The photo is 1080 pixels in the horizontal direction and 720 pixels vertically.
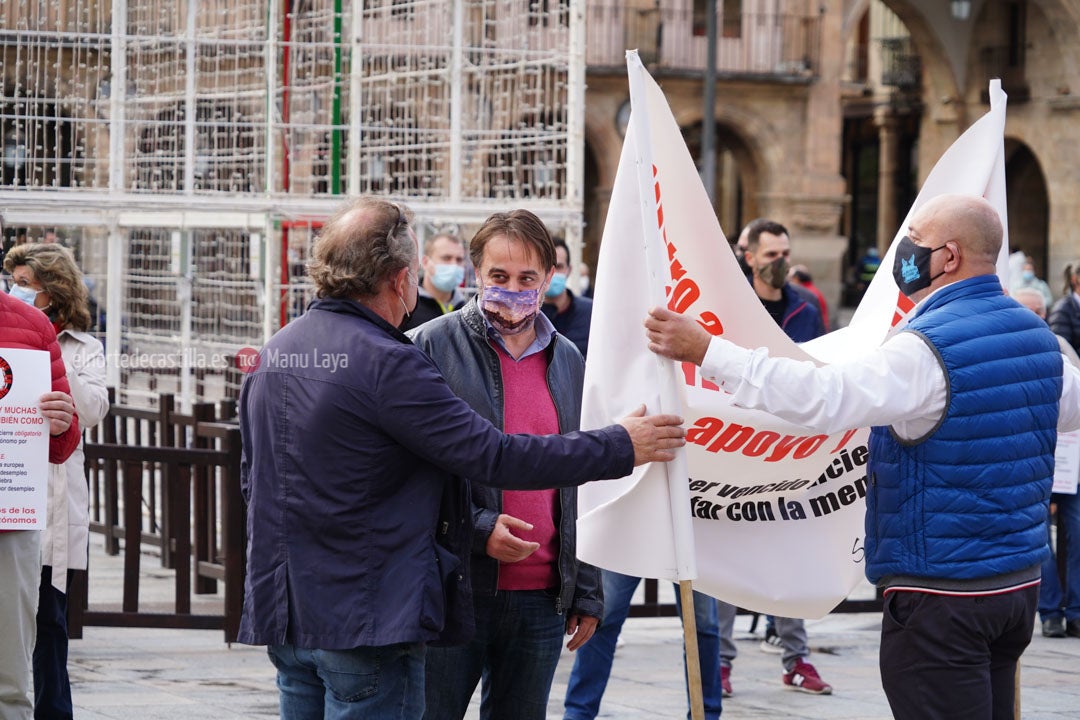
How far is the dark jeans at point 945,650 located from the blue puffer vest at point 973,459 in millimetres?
81

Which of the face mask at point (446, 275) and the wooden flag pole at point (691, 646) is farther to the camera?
the face mask at point (446, 275)

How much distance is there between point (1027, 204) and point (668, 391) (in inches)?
1234

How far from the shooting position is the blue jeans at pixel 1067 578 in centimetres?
885

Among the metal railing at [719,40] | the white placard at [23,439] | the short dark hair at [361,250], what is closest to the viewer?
the short dark hair at [361,250]

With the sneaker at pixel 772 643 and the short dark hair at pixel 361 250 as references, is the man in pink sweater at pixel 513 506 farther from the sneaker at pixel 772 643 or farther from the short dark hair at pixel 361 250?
the sneaker at pixel 772 643

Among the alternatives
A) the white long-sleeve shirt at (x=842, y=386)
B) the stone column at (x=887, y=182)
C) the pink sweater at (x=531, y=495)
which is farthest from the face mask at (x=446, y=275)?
the stone column at (x=887, y=182)

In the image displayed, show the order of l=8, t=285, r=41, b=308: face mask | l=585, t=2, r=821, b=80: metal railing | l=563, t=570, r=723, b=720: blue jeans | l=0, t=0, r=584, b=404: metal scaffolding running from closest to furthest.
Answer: l=563, t=570, r=723, b=720: blue jeans
l=8, t=285, r=41, b=308: face mask
l=0, t=0, r=584, b=404: metal scaffolding
l=585, t=2, r=821, b=80: metal railing

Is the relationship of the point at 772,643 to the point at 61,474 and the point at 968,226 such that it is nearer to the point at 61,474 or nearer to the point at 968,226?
the point at 61,474

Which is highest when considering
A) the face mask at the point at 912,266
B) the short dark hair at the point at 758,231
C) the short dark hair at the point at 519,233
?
the short dark hair at the point at 758,231

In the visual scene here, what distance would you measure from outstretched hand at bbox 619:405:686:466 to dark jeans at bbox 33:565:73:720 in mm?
2478

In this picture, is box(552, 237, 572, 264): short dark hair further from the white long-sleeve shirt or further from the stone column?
the stone column

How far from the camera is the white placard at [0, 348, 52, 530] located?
16.0 feet

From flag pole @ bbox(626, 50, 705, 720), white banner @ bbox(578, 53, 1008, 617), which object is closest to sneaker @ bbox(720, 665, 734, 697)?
white banner @ bbox(578, 53, 1008, 617)

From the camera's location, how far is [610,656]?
6.14m
